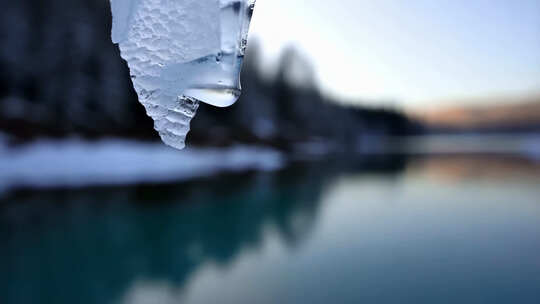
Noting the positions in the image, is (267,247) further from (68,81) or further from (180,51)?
(68,81)

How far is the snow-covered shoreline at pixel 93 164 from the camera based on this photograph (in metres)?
16.8

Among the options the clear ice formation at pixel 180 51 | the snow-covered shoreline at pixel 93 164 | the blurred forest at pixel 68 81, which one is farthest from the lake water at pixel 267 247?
the blurred forest at pixel 68 81

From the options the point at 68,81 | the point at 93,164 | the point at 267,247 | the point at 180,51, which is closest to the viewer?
the point at 180,51

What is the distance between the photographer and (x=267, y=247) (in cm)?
859

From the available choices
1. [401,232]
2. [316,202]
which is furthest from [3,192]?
[401,232]

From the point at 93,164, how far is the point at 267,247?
1413 cm

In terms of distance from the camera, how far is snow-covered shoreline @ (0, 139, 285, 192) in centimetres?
1675

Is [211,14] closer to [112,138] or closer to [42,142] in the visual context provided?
[42,142]

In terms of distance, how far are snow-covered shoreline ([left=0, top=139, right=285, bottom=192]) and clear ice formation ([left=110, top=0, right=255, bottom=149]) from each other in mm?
15294

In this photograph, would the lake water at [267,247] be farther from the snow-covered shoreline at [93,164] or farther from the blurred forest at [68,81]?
the blurred forest at [68,81]

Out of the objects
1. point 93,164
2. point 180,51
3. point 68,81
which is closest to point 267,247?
point 180,51

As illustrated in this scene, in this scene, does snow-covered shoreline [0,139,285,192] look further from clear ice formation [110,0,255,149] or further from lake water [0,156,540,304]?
clear ice formation [110,0,255,149]

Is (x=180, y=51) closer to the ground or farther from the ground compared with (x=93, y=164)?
farther from the ground

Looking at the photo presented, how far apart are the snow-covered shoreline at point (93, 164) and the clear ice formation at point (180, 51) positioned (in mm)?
15294
